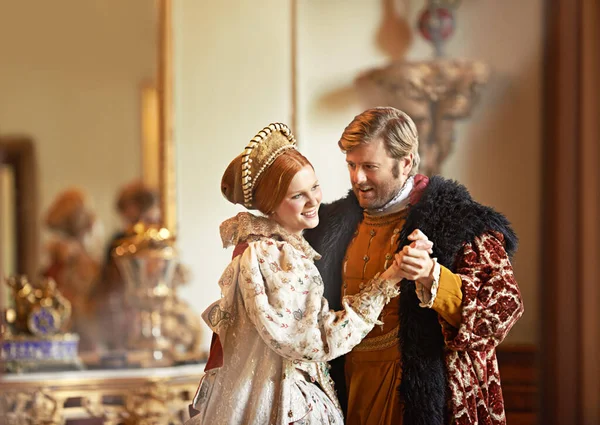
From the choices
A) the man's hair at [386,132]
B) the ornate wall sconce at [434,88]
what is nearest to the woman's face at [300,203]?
the man's hair at [386,132]

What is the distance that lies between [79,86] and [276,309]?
2.88 m

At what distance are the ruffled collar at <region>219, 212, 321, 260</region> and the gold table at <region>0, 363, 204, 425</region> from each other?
5.76 ft

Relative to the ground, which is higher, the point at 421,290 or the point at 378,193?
the point at 378,193

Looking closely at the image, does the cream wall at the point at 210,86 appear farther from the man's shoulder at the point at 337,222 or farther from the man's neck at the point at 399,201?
the man's neck at the point at 399,201

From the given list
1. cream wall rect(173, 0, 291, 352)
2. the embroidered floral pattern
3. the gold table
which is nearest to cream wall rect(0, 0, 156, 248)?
cream wall rect(173, 0, 291, 352)

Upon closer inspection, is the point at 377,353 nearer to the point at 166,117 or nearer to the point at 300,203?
the point at 300,203

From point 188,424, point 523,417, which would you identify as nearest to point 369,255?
point 188,424

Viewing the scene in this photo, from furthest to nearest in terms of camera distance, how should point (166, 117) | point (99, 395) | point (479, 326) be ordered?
point (166, 117)
point (99, 395)
point (479, 326)

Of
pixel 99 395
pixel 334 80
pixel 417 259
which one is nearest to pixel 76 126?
pixel 334 80

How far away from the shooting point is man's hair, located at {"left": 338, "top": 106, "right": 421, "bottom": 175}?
1.96 meters

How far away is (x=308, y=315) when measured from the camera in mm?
1864

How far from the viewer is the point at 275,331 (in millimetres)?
1841

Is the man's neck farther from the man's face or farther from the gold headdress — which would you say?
the gold headdress

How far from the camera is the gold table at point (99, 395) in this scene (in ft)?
11.6
